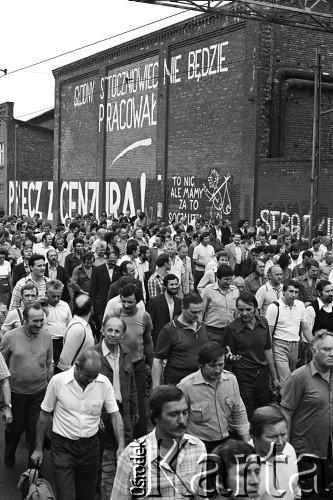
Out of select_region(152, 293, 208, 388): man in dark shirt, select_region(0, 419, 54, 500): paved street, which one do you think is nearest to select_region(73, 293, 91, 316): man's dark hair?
select_region(152, 293, 208, 388): man in dark shirt

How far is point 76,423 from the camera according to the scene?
19.0ft

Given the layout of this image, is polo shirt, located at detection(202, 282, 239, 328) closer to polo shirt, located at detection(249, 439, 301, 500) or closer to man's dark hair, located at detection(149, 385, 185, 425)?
polo shirt, located at detection(249, 439, 301, 500)

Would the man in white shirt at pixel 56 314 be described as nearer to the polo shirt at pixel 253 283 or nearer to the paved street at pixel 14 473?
the paved street at pixel 14 473

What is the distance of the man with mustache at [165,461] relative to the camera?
4301 millimetres

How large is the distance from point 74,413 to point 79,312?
175cm

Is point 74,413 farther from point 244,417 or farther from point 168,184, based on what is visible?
point 168,184

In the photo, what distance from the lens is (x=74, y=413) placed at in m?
5.80

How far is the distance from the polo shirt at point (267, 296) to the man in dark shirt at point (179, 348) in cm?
263

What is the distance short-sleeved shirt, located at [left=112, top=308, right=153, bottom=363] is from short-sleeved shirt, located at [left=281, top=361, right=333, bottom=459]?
237 cm

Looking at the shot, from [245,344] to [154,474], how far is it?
11.6ft

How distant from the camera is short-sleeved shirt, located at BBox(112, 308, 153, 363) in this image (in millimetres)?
7980

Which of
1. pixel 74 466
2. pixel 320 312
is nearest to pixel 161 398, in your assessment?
pixel 74 466

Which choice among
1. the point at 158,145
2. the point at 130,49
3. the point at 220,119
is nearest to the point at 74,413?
the point at 220,119

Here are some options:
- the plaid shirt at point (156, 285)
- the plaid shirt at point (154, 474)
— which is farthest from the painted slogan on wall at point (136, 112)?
the plaid shirt at point (154, 474)
